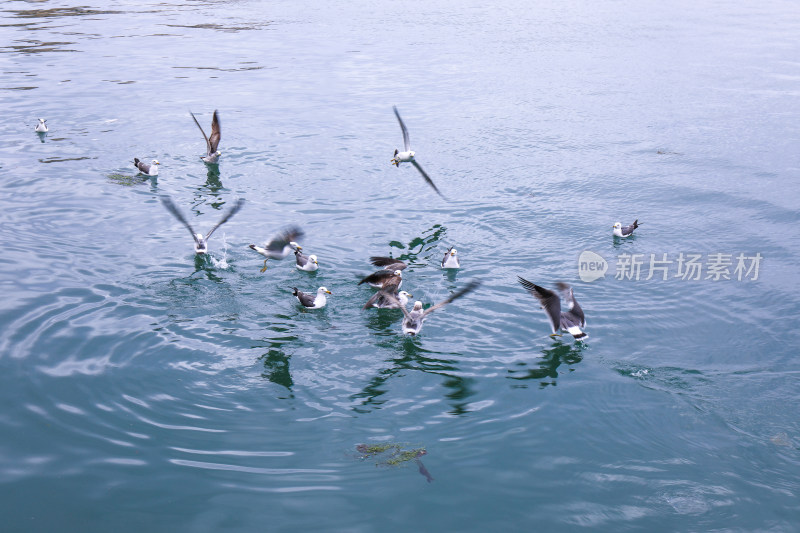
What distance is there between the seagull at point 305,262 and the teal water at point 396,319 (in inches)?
7.1

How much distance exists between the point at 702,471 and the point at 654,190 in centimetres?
1343

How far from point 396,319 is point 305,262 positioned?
10.3 ft

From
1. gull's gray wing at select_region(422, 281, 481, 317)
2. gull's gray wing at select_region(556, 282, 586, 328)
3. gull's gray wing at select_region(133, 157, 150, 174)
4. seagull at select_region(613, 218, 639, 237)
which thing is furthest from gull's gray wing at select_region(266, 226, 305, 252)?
seagull at select_region(613, 218, 639, 237)

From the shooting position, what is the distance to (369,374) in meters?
12.7

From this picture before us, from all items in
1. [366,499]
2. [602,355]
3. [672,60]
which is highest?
[672,60]

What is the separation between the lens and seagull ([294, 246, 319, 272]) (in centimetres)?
1653

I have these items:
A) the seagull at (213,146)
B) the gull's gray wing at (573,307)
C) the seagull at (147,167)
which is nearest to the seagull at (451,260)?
the gull's gray wing at (573,307)

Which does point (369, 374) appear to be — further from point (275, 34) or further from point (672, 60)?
point (275, 34)

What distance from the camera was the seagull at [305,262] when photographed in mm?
16531

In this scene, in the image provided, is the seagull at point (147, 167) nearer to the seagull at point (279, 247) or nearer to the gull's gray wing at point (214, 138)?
the gull's gray wing at point (214, 138)

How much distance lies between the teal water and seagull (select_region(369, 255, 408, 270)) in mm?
502

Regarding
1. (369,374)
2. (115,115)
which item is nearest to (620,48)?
(115,115)

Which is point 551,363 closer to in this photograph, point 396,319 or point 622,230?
point 396,319

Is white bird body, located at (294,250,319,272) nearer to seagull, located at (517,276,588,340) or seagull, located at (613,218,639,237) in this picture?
seagull, located at (517,276,588,340)
